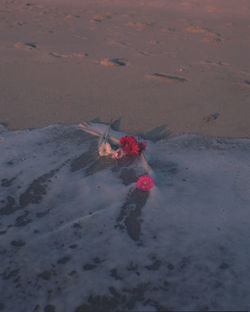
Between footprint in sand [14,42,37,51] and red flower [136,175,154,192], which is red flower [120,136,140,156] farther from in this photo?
footprint in sand [14,42,37,51]

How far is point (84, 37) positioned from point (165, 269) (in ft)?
18.0

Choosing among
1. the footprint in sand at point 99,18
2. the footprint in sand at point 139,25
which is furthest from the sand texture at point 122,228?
the footprint in sand at point 99,18

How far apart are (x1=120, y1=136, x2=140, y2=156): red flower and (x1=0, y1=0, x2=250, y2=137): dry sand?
0.48m

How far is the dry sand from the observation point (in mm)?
3060

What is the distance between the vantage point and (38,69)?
4152 millimetres

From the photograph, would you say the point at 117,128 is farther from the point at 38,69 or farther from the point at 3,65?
the point at 3,65

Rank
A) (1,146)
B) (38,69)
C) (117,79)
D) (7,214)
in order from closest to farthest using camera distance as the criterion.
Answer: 1. (7,214)
2. (1,146)
3. (117,79)
4. (38,69)

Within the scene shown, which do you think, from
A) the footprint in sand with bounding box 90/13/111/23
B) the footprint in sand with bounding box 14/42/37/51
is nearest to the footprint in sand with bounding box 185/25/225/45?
the footprint in sand with bounding box 90/13/111/23

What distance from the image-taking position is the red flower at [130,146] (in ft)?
7.74

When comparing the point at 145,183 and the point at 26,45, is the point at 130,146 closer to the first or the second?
the point at 145,183

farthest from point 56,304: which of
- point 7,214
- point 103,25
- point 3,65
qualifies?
point 103,25

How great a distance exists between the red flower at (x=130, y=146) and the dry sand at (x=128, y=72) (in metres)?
0.48

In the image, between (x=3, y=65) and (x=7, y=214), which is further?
(x=3, y=65)

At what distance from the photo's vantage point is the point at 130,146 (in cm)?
237
